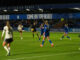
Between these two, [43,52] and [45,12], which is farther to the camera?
[45,12]

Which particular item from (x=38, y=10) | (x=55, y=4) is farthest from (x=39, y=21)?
(x=55, y=4)

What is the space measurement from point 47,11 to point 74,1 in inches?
357

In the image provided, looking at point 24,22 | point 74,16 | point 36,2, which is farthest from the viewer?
point 24,22

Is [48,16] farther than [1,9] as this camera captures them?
No

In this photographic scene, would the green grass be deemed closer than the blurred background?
Yes

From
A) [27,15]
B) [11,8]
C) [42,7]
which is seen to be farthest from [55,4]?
[11,8]

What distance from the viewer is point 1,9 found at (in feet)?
236

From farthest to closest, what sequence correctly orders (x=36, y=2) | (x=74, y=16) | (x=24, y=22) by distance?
(x=24, y=22)
(x=36, y=2)
(x=74, y=16)

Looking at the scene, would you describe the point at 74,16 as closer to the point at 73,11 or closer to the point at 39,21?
the point at 73,11

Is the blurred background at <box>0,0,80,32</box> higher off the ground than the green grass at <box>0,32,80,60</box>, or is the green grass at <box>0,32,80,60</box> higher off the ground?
the blurred background at <box>0,0,80,32</box>

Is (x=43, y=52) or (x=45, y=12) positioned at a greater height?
(x=45, y=12)

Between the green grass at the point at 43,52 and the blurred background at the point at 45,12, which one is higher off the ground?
the blurred background at the point at 45,12

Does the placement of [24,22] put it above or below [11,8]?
below

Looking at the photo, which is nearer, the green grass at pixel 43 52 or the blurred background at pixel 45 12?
the green grass at pixel 43 52
